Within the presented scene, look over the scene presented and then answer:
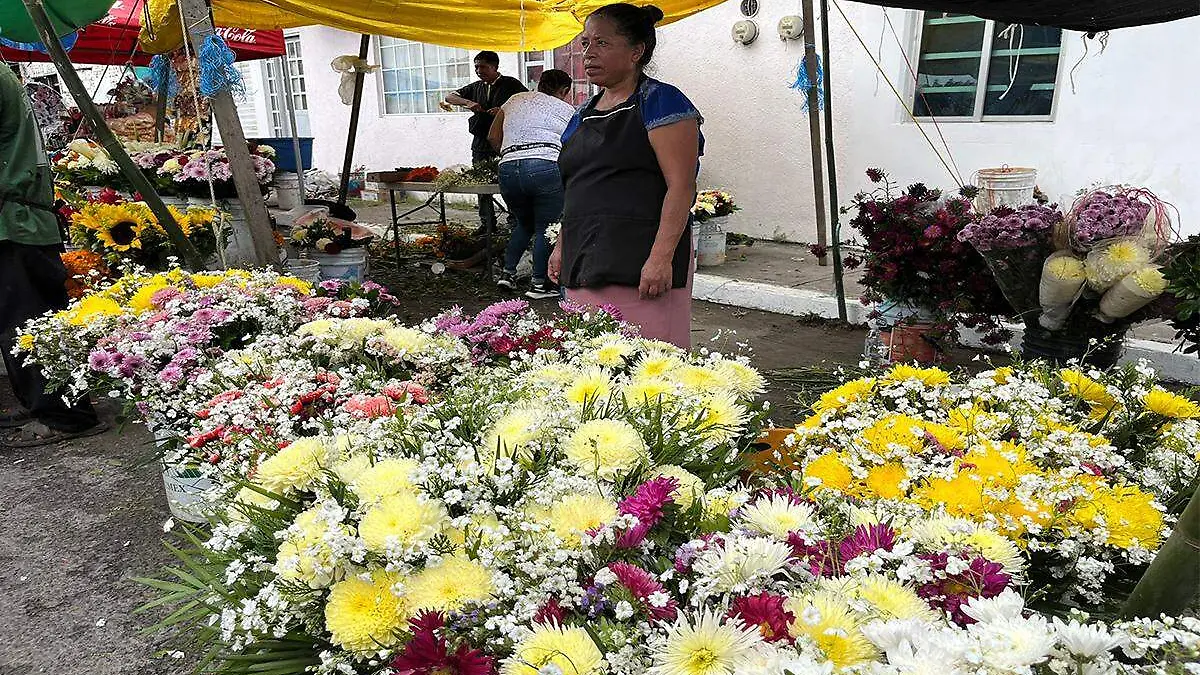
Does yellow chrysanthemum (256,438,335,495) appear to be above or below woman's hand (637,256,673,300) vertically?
below

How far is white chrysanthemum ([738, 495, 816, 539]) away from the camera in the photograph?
1101 mm

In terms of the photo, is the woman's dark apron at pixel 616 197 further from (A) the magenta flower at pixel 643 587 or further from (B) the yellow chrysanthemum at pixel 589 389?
(A) the magenta flower at pixel 643 587

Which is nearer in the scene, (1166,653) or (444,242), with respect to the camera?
(1166,653)

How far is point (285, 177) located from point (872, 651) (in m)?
7.53

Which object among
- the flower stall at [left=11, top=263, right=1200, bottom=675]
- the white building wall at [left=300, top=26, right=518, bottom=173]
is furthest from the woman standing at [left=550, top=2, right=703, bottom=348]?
the white building wall at [left=300, top=26, right=518, bottom=173]

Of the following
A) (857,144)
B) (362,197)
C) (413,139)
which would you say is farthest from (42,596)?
(362,197)

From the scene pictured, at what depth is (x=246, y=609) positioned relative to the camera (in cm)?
111

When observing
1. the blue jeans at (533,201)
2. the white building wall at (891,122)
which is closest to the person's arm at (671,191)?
the blue jeans at (533,201)

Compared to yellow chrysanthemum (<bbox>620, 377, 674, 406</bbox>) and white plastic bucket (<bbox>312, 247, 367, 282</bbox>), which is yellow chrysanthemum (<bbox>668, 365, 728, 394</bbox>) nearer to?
yellow chrysanthemum (<bbox>620, 377, 674, 406</bbox>)

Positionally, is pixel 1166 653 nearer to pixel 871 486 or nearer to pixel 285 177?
pixel 871 486

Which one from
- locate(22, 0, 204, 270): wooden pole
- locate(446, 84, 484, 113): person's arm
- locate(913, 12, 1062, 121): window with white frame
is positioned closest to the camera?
locate(22, 0, 204, 270): wooden pole

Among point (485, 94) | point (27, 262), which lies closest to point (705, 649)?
point (27, 262)

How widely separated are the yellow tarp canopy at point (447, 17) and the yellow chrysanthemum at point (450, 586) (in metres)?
5.32

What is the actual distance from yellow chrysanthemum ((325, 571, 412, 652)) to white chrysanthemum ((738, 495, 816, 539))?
1.65 ft
